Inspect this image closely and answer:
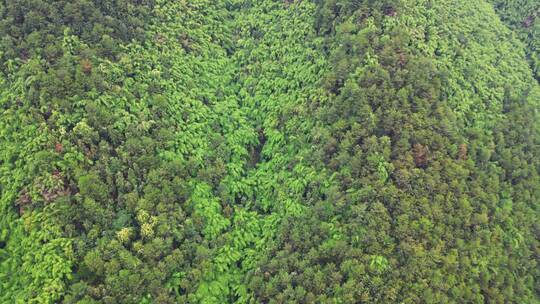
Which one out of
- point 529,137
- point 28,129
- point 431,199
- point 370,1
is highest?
point 370,1

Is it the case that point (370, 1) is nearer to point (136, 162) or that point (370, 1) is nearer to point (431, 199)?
point (431, 199)

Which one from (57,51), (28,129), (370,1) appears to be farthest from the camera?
(370,1)

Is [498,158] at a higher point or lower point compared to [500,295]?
higher

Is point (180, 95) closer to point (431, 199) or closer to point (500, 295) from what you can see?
point (431, 199)

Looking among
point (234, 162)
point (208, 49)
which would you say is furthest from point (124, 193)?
point (208, 49)

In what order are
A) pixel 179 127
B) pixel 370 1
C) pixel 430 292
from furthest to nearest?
pixel 370 1
pixel 179 127
pixel 430 292

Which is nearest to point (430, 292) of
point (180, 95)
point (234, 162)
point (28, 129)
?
point (234, 162)

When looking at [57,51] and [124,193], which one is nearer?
[124,193]
